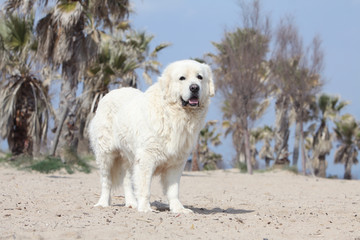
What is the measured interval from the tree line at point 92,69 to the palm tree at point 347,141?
1.03 meters

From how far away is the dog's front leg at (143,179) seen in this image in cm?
551

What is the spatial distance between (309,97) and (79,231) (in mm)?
22761

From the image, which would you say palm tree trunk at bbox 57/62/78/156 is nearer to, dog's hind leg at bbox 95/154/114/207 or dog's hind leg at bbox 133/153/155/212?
dog's hind leg at bbox 95/154/114/207

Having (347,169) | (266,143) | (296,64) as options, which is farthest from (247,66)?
(266,143)

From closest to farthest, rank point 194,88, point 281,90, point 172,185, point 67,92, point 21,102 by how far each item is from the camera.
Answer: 1. point 194,88
2. point 172,185
3. point 21,102
4. point 67,92
5. point 281,90

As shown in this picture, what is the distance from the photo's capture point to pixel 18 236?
387 centimetres

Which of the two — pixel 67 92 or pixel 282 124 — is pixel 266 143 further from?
pixel 67 92

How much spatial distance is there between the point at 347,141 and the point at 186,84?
2882cm

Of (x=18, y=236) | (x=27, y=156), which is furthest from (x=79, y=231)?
(x=27, y=156)

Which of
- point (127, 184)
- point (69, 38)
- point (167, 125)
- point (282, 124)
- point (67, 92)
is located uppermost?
point (69, 38)

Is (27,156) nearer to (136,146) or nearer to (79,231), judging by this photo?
(136,146)

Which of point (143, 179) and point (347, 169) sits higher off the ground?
point (347, 169)

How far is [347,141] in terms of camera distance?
3181cm

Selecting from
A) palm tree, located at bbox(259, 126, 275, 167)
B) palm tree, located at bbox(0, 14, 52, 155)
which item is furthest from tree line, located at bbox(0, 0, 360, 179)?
palm tree, located at bbox(259, 126, 275, 167)
